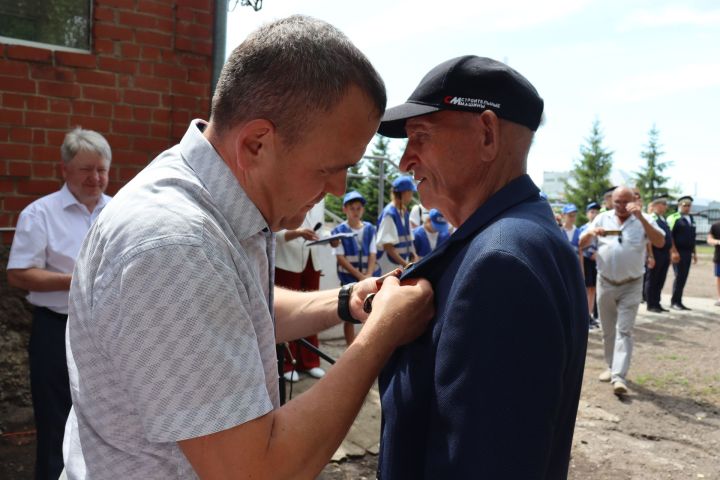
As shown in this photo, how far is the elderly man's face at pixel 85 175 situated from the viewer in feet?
11.3

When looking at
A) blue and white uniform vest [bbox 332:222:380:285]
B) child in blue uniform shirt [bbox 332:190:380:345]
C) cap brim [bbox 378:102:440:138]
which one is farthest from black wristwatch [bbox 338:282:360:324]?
blue and white uniform vest [bbox 332:222:380:285]

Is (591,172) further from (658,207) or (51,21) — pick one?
(51,21)

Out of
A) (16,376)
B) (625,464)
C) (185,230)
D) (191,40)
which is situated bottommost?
(625,464)

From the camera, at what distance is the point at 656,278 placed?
1188cm

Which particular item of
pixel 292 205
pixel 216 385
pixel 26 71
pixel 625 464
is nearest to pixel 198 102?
pixel 26 71

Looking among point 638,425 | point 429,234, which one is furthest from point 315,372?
point 638,425

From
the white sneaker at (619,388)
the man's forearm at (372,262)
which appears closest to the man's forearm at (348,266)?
the man's forearm at (372,262)

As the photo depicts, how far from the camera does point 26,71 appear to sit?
165 inches

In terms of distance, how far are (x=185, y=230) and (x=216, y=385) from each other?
11.6 inches

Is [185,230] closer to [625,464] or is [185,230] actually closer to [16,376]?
[16,376]

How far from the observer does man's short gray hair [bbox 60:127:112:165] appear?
11.3 feet

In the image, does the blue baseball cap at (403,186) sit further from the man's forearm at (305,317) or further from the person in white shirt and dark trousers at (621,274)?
the man's forearm at (305,317)

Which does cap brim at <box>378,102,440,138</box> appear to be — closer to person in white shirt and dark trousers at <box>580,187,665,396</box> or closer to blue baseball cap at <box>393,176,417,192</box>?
person in white shirt and dark trousers at <box>580,187,665,396</box>

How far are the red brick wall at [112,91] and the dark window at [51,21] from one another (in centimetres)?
12
